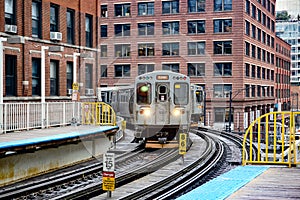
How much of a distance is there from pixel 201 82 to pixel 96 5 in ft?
104

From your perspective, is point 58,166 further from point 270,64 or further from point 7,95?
point 270,64

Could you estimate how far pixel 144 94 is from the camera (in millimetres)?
24016

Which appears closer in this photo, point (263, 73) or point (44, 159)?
point (44, 159)

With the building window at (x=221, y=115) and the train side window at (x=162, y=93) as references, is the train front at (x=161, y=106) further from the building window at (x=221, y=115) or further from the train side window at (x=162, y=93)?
the building window at (x=221, y=115)

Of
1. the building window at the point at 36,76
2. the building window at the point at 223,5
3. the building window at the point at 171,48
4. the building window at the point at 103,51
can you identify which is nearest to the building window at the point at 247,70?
the building window at the point at 223,5

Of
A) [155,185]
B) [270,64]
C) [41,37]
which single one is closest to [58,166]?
[155,185]

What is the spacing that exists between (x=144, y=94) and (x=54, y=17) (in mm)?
6714

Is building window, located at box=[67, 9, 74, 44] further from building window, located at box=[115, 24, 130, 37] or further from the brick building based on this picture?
building window, located at box=[115, 24, 130, 37]

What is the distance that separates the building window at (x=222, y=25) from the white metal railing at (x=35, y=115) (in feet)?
128

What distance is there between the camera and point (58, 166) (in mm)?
18094

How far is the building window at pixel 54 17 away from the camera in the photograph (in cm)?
2556

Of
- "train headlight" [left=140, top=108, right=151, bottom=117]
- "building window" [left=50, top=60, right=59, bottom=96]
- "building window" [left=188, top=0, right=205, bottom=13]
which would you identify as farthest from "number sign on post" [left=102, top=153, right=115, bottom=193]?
"building window" [left=188, top=0, right=205, bottom=13]

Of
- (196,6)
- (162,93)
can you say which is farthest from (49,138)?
(196,6)

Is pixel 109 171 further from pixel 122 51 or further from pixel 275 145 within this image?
pixel 122 51
